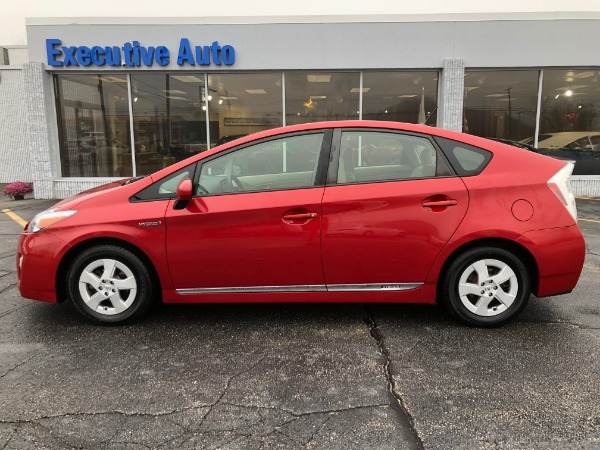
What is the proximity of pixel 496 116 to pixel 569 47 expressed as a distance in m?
2.00

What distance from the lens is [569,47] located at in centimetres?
1058

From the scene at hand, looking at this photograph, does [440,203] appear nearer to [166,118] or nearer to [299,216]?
[299,216]

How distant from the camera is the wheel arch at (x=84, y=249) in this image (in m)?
3.68

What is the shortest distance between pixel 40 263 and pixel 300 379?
7.21 feet

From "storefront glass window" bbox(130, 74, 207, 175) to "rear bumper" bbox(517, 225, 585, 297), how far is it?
9.14m

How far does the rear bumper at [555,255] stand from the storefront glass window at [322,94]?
26.3 feet

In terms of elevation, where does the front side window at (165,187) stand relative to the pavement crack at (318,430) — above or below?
above

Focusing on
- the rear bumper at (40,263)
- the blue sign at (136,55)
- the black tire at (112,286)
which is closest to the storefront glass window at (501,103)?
the blue sign at (136,55)

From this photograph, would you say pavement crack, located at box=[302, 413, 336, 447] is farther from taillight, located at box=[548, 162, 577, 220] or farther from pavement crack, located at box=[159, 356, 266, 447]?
taillight, located at box=[548, 162, 577, 220]

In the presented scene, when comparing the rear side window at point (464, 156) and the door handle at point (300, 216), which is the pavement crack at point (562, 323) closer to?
the rear side window at point (464, 156)

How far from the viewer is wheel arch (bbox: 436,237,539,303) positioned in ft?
11.8

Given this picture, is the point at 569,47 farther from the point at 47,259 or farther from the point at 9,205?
the point at 9,205

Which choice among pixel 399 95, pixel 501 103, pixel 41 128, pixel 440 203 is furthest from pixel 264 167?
pixel 41 128

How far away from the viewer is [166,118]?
11.4m
